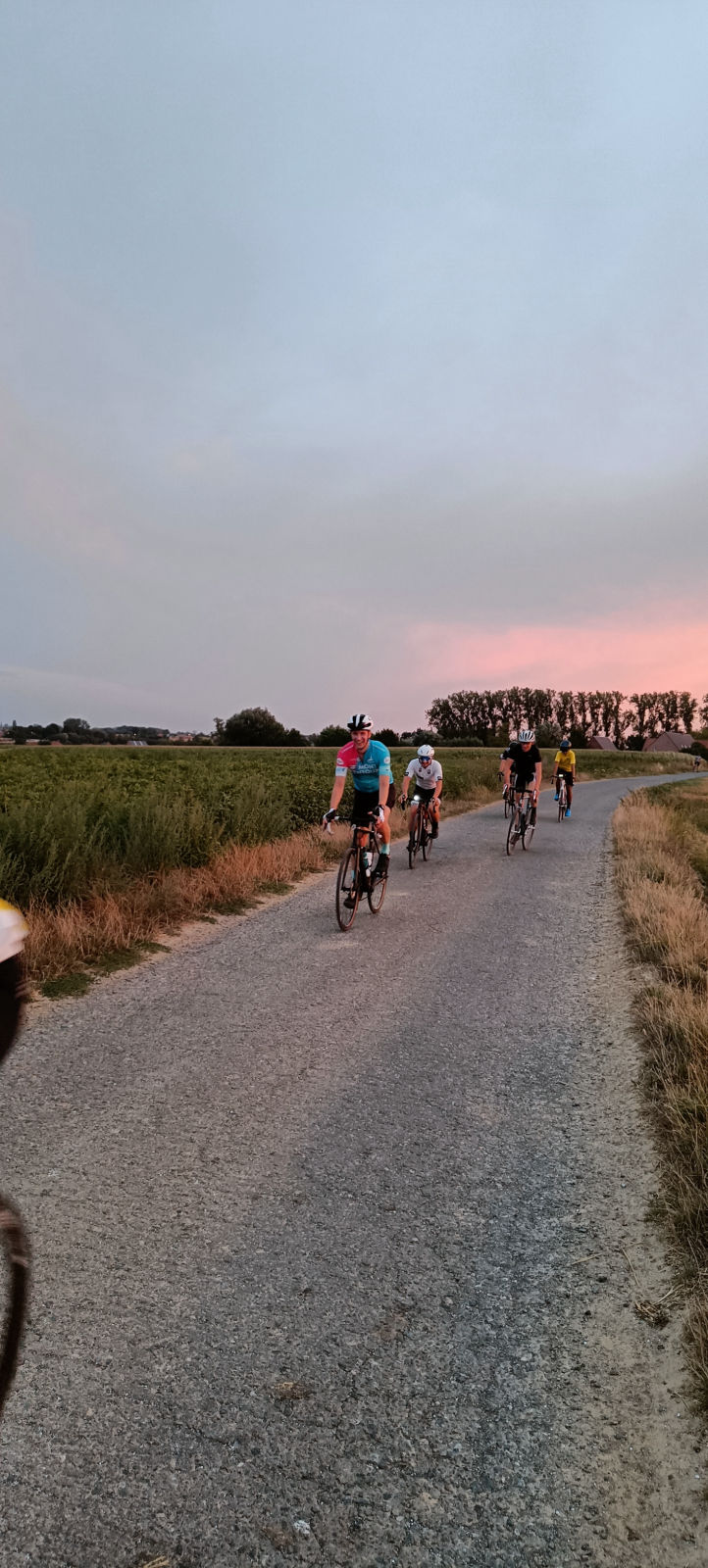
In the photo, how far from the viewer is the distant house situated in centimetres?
13712

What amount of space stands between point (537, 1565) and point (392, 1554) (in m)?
0.38

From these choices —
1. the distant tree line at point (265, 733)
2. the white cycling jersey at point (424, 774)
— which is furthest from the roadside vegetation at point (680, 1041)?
the distant tree line at point (265, 733)

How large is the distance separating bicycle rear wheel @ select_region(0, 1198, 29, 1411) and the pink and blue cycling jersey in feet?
21.8

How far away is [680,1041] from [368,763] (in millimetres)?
5226

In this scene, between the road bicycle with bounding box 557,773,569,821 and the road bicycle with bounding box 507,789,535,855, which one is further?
the road bicycle with bounding box 557,773,569,821

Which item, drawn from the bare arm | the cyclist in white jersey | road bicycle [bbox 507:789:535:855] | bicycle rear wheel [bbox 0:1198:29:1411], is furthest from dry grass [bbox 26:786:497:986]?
road bicycle [bbox 507:789:535:855]

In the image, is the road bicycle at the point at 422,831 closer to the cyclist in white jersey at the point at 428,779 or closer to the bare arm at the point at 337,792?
the cyclist in white jersey at the point at 428,779

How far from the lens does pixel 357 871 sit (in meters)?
9.30

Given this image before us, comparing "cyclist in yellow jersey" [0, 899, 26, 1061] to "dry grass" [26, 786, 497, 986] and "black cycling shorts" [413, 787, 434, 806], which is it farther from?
"black cycling shorts" [413, 787, 434, 806]

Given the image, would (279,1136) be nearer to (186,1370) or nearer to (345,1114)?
(345,1114)

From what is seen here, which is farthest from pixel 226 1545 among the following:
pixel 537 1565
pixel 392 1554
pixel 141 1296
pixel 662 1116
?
pixel 662 1116

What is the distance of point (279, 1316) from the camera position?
9.60 ft

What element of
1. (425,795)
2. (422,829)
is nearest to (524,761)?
(425,795)

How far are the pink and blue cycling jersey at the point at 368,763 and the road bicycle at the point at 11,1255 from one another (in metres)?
6.67
